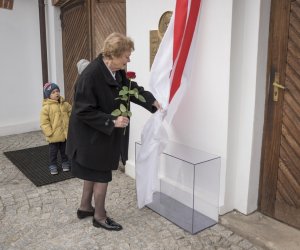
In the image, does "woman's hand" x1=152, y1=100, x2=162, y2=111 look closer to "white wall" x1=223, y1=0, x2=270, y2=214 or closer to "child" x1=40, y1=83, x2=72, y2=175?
"white wall" x1=223, y1=0, x2=270, y2=214

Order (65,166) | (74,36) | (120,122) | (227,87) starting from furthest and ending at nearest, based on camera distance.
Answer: (74,36) < (65,166) < (227,87) < (120,122)

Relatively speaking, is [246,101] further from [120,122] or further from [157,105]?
[120,122]

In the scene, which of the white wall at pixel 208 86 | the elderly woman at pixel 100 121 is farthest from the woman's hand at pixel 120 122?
the white wall at pixel 208 86

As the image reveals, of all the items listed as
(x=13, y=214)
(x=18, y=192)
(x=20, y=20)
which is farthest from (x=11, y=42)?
(x=13, y=214)

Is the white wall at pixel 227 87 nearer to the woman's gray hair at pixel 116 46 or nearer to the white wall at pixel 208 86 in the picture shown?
the white wall at pixel 208 86

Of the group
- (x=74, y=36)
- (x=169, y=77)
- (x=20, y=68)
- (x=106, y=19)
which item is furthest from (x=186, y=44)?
(x=20, y=68)

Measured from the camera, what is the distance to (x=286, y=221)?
10.1ft

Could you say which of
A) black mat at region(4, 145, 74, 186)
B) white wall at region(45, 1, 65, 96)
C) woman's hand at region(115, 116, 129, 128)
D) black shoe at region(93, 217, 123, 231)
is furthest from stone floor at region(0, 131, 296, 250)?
white wall at region(45, 1, 65, 96)

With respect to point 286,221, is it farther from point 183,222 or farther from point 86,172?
point 86,172

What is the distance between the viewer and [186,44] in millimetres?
3029

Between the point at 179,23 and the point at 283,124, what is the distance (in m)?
1.22

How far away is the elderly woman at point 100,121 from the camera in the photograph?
2.69m

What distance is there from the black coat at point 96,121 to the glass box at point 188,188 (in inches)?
26.3

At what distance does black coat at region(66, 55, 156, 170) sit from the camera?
8.80 feet
